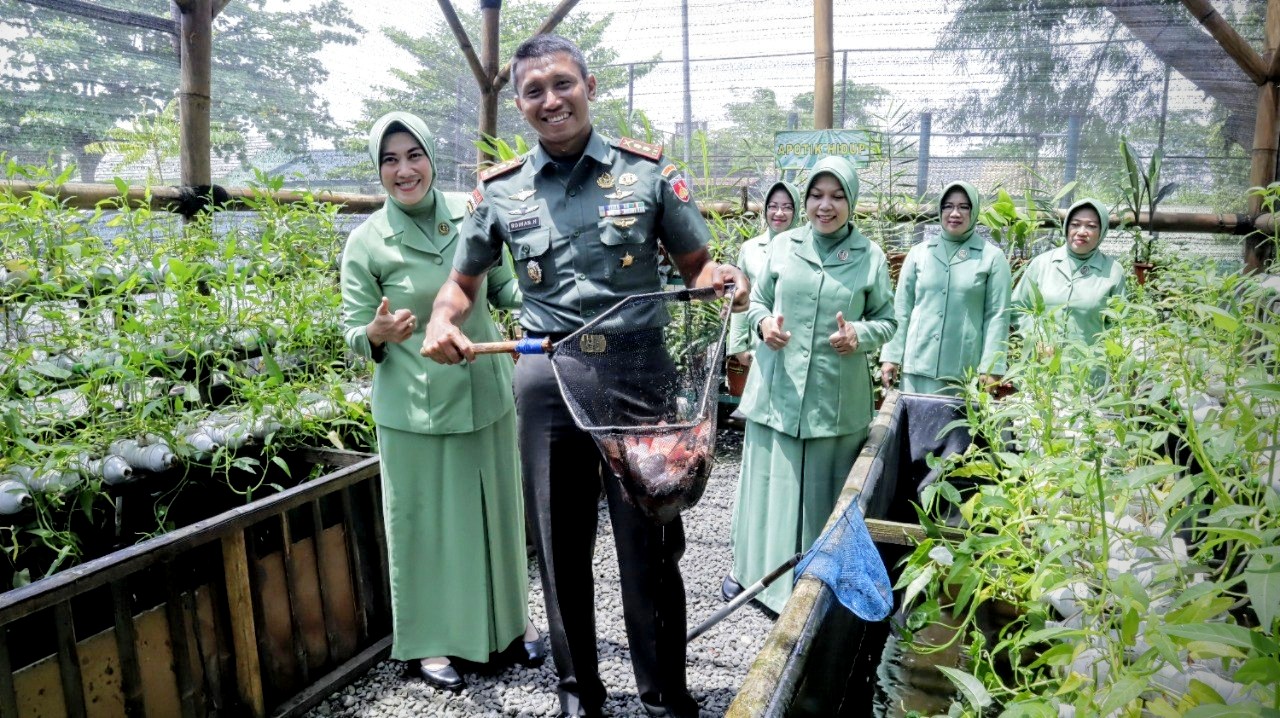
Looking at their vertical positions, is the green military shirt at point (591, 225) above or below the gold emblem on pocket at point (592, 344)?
above

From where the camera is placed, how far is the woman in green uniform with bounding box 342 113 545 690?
2.38m

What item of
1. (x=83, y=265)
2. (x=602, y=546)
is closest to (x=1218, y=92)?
(x=602, y=546)

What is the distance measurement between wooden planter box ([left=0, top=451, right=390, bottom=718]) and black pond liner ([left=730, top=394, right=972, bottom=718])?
5.22ft

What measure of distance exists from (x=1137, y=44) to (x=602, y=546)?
5.42 m

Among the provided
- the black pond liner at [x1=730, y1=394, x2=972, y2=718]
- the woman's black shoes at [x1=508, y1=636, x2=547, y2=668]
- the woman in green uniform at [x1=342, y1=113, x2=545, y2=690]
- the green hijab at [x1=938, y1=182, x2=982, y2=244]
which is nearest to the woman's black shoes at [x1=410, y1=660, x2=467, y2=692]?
the woman in green uniform at [x1=342, y1=113, x2=545, y2=690]

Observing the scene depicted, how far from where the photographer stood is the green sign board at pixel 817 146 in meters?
4.94

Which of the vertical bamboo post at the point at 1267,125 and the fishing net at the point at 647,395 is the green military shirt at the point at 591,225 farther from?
the vertical bamboo post at the point at 1267,125

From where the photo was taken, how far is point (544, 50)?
1841mm

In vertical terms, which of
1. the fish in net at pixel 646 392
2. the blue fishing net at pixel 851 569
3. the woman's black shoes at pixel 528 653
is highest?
the fish in net at pixel 646 392

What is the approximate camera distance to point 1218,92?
19.1 feet

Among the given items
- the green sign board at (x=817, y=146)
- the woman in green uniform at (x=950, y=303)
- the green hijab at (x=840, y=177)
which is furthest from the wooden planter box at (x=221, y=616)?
the green sign board at (x=817, y=146)

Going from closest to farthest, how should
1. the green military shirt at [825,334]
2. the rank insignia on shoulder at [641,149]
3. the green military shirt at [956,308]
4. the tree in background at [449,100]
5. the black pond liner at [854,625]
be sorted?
the black pond liner at [854,625], the rank insignia on shoulder at [641,149], the green military shirt at [825,334], the green military shirt at [956,308], the tree in background at [449,100]

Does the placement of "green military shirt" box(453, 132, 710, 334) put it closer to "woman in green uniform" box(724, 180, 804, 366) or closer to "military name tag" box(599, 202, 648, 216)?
"military name tag" box(599, 202, 648, 216)

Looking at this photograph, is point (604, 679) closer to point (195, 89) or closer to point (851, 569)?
point (851, 569)
